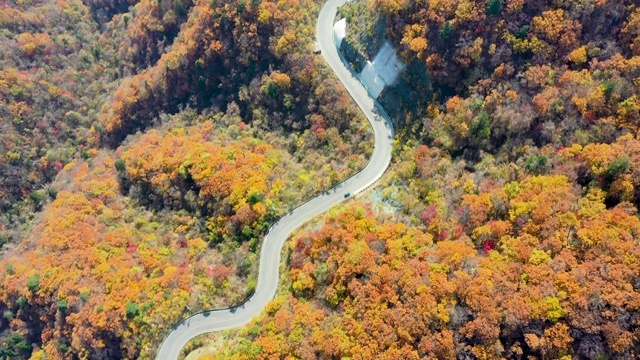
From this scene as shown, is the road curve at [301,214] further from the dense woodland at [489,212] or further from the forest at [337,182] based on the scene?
the dense woodland at [489,212]

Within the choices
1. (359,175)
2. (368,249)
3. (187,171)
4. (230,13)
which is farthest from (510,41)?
(187,171)

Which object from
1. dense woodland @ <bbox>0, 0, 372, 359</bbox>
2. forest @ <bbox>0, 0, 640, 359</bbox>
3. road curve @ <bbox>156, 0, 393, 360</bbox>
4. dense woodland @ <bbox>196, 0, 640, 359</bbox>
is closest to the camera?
dense woodland @ <bbox>196, 0, 640, 359</bbox>

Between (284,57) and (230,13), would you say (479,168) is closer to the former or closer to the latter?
(284,57)

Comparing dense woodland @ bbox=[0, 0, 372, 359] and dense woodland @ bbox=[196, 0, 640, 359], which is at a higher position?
dense woodland @ bbox=[0, 0, 372, 359]

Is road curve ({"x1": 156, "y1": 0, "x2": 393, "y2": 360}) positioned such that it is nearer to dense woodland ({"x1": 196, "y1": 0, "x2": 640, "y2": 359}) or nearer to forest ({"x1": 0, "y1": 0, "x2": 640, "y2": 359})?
forest ({"x1": 0, "y1": 0, "x2": 640, "y2": 359})

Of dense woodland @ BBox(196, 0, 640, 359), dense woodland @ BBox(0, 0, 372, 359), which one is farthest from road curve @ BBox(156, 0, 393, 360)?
dense woodland @ BBox(196, 0, 640, 359)

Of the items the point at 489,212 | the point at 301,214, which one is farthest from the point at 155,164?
the point at 489,212
